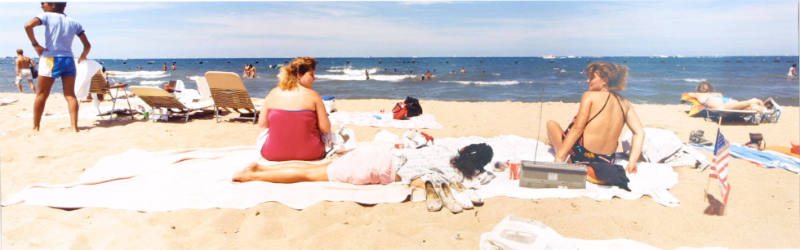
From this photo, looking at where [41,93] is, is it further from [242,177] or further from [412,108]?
[412,108]

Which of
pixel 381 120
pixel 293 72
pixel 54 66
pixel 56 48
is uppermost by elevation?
pixel 56 48

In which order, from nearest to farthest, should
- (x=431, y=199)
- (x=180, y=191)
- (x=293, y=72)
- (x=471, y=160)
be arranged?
(x=431, y=199) → (x=180, y=191) → (x=471, y=160) → (x=293, y=72)

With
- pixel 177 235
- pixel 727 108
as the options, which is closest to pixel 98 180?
pixel 177 235

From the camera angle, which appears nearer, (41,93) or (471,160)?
(471,160)

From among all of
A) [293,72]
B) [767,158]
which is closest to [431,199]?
[293,72]

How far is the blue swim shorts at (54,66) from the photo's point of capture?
192 inches

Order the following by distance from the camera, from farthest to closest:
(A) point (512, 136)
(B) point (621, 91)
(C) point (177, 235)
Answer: (A) point (512, 136) < (B) point (621, 91) < (C) point (177, 235)

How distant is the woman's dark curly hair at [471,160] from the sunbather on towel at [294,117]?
1.28 metres

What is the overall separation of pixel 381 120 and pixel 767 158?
17.0ft

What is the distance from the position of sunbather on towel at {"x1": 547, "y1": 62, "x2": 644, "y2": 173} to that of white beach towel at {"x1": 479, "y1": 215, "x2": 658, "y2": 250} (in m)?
1.36

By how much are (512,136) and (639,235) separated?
2927 millimetres

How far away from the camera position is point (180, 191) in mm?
3145

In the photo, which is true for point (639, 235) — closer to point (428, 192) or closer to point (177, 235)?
point (428, 192)

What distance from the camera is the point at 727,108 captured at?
7.29 meters
